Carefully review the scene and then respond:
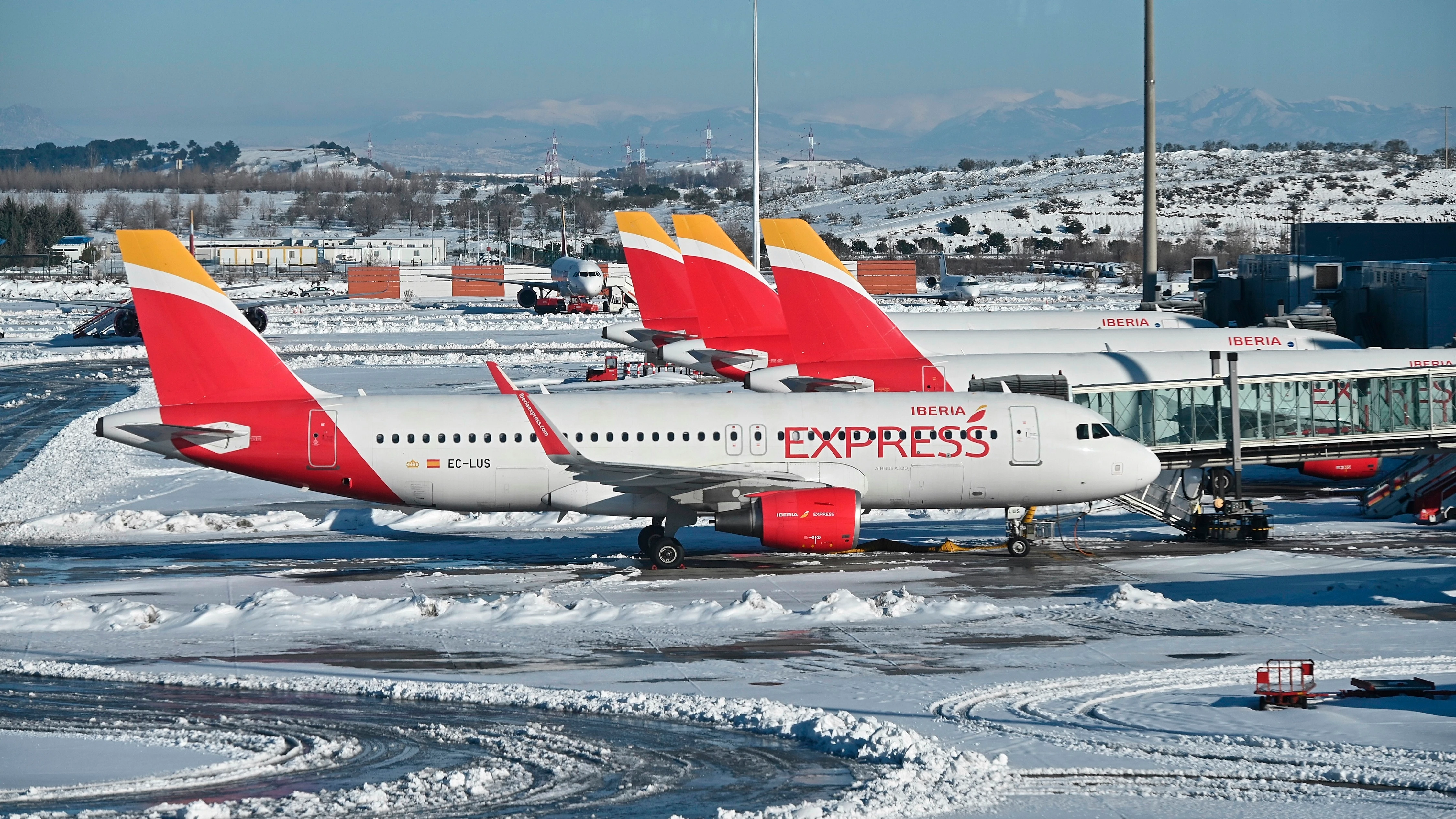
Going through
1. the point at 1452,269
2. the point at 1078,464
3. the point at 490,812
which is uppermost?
the point at 1452,269

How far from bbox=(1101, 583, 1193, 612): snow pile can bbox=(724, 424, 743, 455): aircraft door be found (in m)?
8.80

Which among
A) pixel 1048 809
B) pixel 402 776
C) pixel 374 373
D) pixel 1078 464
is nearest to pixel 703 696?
pixel 402 776

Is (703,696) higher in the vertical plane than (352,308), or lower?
lower

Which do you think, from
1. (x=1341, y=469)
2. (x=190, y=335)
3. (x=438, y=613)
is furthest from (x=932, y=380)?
(x=190, y=335)

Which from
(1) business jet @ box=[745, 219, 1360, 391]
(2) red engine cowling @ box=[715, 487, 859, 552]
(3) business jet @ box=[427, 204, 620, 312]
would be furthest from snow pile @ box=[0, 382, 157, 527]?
(3) business jet @ box=[427, 204, 620, 312]

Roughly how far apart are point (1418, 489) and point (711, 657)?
22.5 meters

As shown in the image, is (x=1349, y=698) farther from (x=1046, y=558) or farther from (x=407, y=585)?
(x=407, y=585)

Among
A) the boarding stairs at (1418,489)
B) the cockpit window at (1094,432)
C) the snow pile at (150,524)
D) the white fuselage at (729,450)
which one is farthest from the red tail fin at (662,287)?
the boarding stairs at (1418,489)

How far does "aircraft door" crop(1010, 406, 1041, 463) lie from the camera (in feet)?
104

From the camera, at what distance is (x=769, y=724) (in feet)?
63.0

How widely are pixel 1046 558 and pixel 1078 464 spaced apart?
2267 millimetres

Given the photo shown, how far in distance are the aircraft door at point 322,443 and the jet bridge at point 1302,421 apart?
1886 centimetres

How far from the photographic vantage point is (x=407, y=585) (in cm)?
2933

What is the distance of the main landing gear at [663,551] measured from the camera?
31.0 meters
